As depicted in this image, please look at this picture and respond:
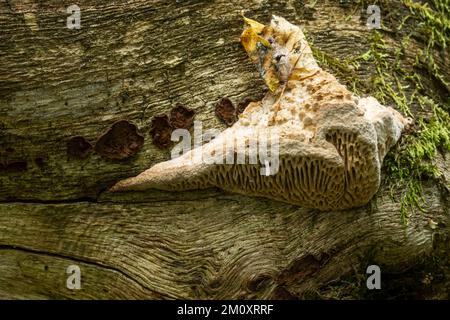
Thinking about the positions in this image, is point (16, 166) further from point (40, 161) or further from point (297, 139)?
point (297, 139)

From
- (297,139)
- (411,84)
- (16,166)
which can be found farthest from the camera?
(411,84)

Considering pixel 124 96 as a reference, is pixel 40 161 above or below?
below

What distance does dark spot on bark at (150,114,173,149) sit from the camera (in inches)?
111

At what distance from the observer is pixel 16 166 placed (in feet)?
9.93

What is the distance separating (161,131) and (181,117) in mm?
128

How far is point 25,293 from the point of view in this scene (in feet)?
10.9

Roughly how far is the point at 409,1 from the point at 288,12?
0.85 m

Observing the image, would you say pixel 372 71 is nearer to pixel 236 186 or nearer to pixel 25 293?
pixel 236 186

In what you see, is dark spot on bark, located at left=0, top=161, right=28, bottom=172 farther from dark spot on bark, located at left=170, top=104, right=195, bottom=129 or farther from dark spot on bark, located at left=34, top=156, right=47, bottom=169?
dark spot on bark, located at left=170, top=104, right=195, bottom=129

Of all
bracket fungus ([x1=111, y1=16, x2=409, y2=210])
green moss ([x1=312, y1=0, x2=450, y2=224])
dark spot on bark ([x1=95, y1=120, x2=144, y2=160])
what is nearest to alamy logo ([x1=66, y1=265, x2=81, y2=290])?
bracket fungus ([x1=111, y1=16, x2=409, y2=210])

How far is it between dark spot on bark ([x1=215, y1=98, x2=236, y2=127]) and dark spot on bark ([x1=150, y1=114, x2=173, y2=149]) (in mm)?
269

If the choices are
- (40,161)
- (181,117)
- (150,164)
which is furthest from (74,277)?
(181,117)

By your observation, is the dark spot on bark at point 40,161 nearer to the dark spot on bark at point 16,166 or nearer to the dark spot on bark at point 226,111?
A: the dark spot on bark at point 16,166

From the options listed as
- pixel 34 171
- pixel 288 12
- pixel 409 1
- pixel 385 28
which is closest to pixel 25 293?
pixel 34 171
